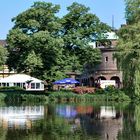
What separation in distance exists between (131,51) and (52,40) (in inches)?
994

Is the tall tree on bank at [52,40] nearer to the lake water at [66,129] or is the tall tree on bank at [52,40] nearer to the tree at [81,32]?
the tree at [81,32]

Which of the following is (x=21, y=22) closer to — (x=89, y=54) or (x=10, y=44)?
(x=10, y=44)

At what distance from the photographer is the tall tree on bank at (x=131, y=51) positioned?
41906 mm

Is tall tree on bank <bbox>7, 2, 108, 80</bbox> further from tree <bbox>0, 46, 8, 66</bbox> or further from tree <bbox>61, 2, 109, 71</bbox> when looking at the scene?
tree <bbox>0, 46, 8, 66</bbox>

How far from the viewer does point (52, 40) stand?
67.1 metres

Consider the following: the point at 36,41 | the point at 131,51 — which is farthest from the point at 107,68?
the point at 131,51

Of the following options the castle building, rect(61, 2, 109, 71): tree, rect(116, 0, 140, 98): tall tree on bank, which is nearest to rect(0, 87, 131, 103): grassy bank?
rect(61, 2, 109, 71): tree

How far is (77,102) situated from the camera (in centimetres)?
6669

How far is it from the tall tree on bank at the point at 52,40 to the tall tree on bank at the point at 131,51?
76.6ft

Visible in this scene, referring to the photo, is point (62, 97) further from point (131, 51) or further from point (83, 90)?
point (131, 51)

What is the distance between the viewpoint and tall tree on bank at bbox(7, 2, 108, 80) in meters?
67.8

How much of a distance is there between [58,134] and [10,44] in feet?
142

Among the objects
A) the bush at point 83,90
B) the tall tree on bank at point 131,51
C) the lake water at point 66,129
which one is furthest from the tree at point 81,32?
the lake water at point 66,129

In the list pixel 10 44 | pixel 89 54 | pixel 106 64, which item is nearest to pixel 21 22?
pixel 10 44
